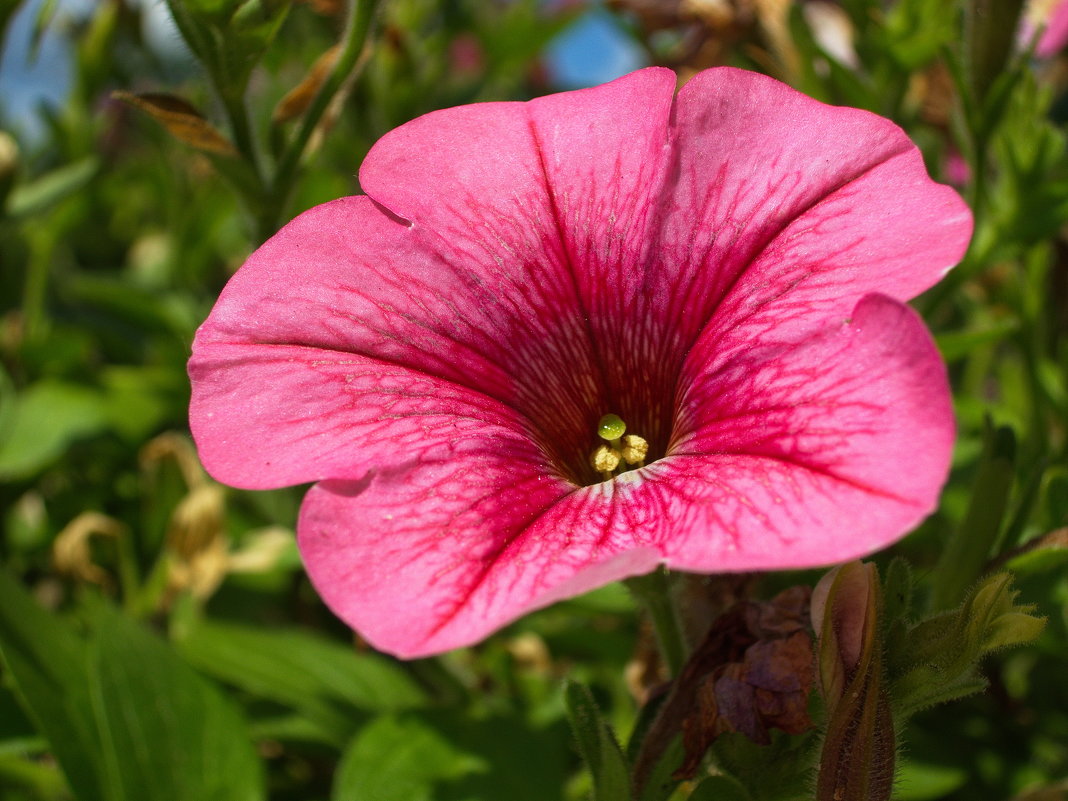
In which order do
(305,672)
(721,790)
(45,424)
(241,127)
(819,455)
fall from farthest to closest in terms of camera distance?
(45,424)
(305,672)
(241,127)
(721,790)
(819,455)

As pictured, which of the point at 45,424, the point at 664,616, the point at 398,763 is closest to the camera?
the point at 664,616

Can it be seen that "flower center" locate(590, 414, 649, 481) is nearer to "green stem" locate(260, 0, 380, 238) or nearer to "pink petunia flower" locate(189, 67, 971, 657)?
"pink petunia flower" locate(189, 67, 971, 657)

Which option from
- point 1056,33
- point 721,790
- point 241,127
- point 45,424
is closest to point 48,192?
point 45,424

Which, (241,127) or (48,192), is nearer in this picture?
(241,127)

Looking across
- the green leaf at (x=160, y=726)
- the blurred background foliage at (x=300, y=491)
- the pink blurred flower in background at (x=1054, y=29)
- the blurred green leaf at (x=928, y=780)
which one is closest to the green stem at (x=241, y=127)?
the blurred background foliage at (x=300, y=491)

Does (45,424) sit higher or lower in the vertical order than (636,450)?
lower

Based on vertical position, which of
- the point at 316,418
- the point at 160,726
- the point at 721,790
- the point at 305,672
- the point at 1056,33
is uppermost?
the point at 316,418


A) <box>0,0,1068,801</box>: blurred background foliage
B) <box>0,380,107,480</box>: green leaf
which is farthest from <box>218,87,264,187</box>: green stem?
<box>0,380,107,480</box>: green leaf

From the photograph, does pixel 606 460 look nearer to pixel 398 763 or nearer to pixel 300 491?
pixel 398 763
